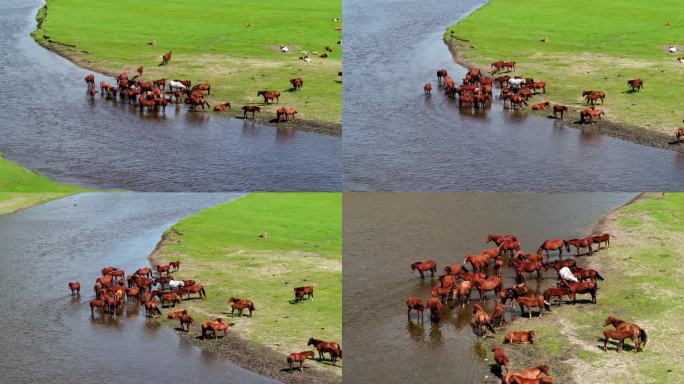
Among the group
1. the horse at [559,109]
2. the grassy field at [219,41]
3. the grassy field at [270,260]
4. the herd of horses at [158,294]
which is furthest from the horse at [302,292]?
the horse at [559,109]

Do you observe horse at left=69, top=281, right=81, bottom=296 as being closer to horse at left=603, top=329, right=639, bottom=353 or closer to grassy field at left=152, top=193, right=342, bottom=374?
grassy field at left=152, top=193, right=342, bottom=374

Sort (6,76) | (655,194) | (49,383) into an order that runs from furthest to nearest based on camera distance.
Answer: (6,76), (655,194), (49,383)

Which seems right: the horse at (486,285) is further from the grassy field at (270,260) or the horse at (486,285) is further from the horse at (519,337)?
the grassy field at (270,260)

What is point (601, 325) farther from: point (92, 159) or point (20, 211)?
point (20, 211)

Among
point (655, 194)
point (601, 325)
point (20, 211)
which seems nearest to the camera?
point (601, 325)

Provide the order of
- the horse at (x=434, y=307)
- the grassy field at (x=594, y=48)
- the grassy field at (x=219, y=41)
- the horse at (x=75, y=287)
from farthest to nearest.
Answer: the grassy field at (x=219, y=41), the grassy field at (x=594, y=48), the horse at (x=75, y=287), the horse at (x=434, y=307)

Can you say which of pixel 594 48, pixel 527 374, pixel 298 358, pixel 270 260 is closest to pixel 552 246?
pixel 270 260

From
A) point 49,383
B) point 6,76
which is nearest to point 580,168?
point 49,383
